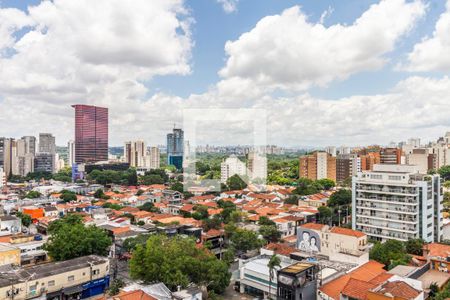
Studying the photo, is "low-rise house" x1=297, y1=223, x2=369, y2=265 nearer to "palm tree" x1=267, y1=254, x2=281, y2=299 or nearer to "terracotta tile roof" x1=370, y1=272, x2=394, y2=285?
"terracotta tile roof" x1=370, y1=272, x2=394, y2=285

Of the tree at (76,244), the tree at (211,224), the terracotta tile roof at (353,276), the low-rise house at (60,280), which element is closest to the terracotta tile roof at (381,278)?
the terracotta tile roof at (353,276)

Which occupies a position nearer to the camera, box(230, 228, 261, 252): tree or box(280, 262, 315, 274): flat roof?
box(280, 262, 315, 274): flat roof

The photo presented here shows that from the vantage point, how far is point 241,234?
1417 centimetres

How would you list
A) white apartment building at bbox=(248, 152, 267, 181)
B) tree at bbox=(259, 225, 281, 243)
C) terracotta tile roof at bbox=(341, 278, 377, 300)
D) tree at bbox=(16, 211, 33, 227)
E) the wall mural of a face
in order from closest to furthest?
terracotta tile roof at bbox=(341, 278, 377, 300) → the wall mural of a face → tree at bbox=(259, 225, 281, 243) → tree at bbox=(16, 211, 33, 227) → white apartment building at bbox=(248, 152, 267, 181)

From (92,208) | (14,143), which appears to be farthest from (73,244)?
(14,143)

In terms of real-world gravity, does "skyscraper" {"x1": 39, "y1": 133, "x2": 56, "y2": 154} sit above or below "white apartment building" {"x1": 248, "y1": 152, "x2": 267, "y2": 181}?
above

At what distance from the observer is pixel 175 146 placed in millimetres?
67500

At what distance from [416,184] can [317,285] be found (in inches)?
373

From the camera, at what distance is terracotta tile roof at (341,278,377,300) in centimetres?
869

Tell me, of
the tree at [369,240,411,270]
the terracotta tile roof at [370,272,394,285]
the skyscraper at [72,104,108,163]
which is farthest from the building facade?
the skyscraper at [72,104,108,163]

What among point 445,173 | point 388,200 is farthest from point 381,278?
point 445,173

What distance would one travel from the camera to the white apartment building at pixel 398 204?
53.3 ft

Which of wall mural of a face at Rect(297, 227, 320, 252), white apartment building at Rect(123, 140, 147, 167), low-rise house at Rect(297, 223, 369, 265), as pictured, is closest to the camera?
low-rise house at Rect(297, 223, 369, 265)

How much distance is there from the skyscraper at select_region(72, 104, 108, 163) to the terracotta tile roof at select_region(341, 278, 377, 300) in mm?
52700
